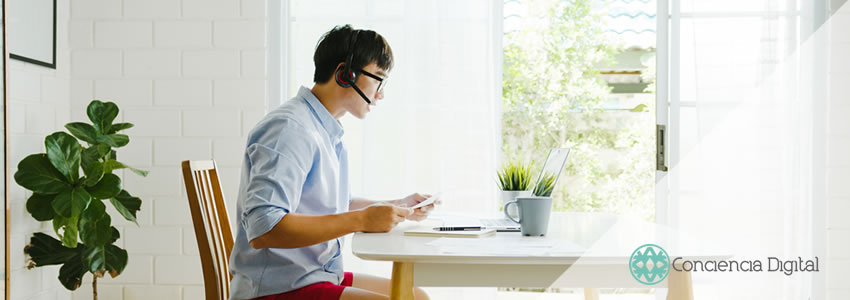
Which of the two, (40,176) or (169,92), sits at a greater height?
(169,92)

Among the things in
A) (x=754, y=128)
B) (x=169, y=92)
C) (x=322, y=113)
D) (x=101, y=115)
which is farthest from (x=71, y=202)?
(x=754, y=128)

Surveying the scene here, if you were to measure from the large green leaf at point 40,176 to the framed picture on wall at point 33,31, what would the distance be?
42 centimetres

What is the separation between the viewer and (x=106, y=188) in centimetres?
246

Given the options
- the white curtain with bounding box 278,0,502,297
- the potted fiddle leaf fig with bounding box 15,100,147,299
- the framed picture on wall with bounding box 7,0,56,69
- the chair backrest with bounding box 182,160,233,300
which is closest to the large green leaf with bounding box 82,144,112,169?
the potted fiddle leaf fig with bounding box 15,100,147,299

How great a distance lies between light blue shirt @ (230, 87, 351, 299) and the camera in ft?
4.38

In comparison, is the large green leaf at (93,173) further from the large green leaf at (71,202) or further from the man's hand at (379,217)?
the man's hand at (379,217)

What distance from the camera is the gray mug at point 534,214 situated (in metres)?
1.56

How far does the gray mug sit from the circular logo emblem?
35 centimetres

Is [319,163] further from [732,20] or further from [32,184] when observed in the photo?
[732,20]

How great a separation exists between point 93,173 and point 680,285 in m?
2.04

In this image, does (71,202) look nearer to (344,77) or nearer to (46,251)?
(46,251)

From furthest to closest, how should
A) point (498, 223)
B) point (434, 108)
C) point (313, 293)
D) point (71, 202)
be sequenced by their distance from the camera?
point (434, 108) → point (71, 202) → point (498, 223) → point (313, 293)

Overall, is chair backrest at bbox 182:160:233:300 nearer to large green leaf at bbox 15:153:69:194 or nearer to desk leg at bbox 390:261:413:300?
desk leg at bbox 390:261:413:300

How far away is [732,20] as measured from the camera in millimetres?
2713
